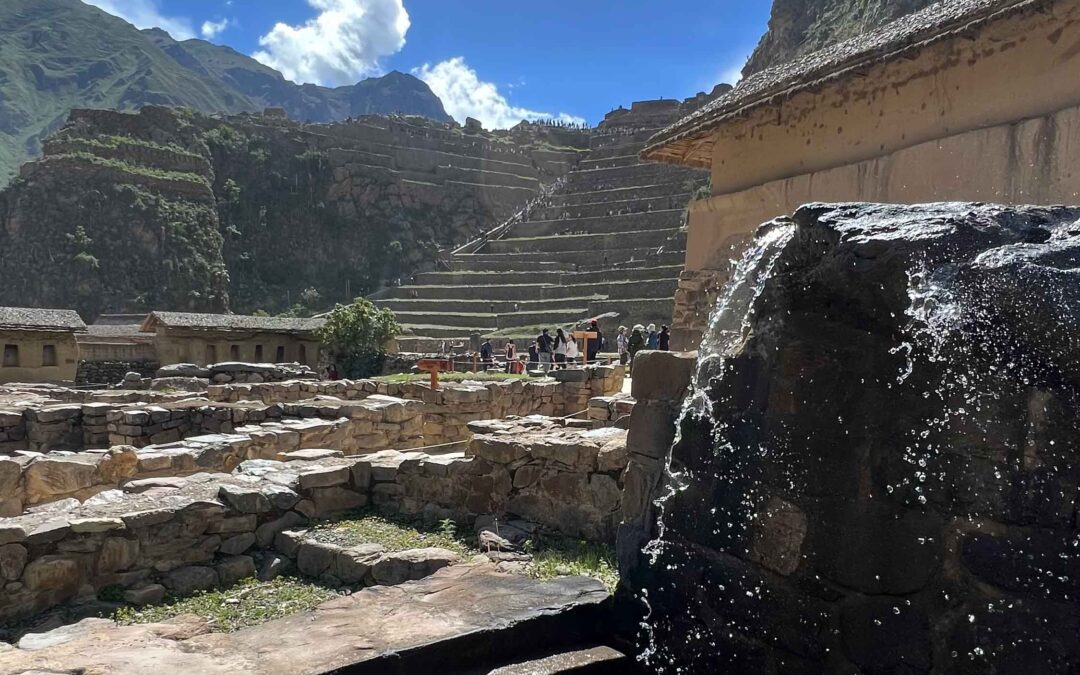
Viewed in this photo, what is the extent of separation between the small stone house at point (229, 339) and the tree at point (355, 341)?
7.06ft

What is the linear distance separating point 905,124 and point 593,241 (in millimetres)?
39530

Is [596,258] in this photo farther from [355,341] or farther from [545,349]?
[545,349]

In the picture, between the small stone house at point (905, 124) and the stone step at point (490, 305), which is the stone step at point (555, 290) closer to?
the stone step at point (490, 305)

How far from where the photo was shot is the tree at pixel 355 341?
87.5 feet

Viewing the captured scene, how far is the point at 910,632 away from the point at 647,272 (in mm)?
38645

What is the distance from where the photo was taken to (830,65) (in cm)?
881

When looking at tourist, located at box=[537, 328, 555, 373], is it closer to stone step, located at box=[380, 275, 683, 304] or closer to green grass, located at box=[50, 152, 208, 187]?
stone step, located at box=[380, 275, 683, 304]

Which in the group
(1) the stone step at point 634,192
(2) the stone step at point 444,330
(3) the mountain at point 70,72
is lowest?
(2) the stone step at point 444,330

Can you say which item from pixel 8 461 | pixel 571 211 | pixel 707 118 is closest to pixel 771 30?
pixel 571 211

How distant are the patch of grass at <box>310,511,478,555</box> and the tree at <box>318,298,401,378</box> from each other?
68.8 feet

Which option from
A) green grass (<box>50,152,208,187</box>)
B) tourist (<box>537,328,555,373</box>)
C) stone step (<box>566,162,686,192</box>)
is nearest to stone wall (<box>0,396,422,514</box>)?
tourist (<box>537,328,555,373</box>)

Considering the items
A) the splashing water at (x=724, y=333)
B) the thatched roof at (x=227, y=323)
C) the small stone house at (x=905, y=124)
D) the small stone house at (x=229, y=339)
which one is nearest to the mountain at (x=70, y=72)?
the thatched roof at (x=227, y=323)

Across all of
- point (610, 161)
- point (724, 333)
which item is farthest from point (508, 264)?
point (724, 333)

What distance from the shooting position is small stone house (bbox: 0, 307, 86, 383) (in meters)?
20.9
